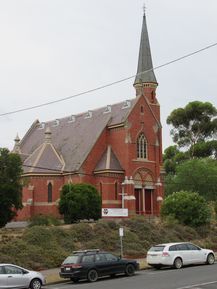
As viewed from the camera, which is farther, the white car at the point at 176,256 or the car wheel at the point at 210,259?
the car wheel at the point at 210,259

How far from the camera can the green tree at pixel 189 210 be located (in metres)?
46.8

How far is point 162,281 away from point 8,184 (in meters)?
20.9

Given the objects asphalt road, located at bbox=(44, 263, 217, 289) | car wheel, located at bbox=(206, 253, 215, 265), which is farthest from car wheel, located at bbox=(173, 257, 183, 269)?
car wheel, located at bbox=(206, 253, 215, 265)

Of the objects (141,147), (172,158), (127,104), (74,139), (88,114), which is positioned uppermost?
(127,104)

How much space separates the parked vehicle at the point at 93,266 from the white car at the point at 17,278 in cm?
242

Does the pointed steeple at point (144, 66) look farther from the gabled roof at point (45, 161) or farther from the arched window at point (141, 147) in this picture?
the gabled roof at point (45, 161)

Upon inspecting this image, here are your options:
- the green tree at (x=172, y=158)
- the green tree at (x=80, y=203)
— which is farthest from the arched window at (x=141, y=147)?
the green tree at (x=172, y=158)

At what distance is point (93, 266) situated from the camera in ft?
87.6

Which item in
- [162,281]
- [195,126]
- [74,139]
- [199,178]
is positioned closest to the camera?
[162,281]

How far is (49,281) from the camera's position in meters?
27.2

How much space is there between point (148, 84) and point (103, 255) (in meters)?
44.3

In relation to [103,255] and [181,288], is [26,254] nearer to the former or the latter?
[103,255]

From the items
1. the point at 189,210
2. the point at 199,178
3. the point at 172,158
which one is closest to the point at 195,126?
the point at 172,158

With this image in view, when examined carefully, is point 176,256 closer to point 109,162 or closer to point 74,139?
point 109,162
